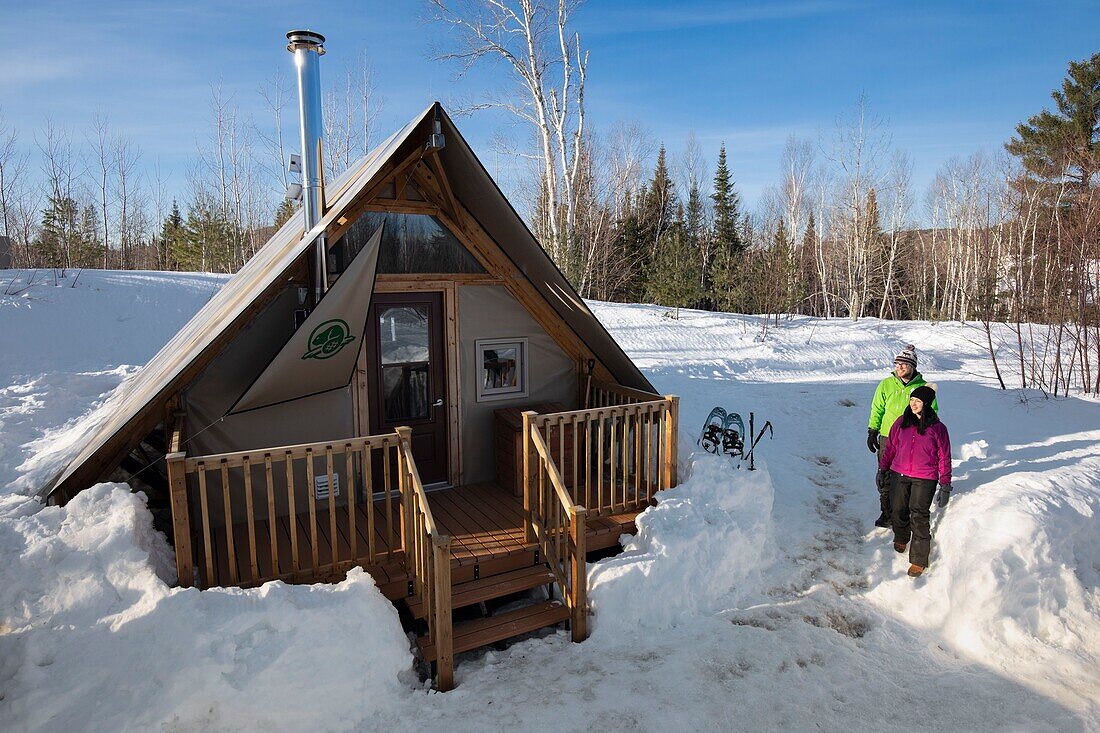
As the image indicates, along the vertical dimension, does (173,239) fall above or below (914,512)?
above

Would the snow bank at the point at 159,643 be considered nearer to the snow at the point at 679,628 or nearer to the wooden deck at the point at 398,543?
the snow at the point at 679,628

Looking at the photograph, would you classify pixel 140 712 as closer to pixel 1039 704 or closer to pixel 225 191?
pixel 1039 704

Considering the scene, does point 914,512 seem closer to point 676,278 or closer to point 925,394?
point 925,394

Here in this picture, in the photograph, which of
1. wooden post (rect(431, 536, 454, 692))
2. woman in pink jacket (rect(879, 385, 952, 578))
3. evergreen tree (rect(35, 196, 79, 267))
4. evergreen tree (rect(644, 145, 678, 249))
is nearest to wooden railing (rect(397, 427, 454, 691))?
wooden post (rect(431, 536, 454, 692))

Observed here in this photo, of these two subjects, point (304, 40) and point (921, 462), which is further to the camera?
point (921, 462)

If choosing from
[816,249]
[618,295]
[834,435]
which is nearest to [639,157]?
[618,295]

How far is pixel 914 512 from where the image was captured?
17.8ft

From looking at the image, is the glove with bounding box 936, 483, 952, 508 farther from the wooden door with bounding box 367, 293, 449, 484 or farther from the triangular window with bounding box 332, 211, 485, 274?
the triangular window with bounding box 332, 211, 485, 274

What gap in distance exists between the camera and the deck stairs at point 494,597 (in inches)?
178

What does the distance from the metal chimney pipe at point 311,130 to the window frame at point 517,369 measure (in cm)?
192

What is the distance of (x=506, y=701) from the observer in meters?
4.00

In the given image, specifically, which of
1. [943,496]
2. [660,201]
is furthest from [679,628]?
[660,201]

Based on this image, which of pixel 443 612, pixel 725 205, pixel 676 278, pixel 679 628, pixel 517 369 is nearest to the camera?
pixel 443 612

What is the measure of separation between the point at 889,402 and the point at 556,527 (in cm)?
349
